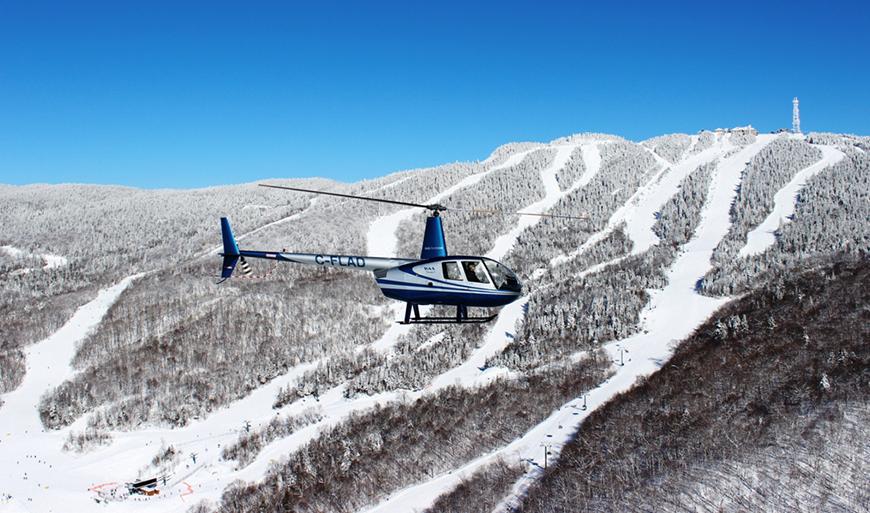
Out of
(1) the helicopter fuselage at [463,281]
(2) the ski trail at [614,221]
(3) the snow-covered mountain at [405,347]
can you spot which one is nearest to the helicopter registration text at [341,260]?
(1) the helicopter fuselage at [463,281]

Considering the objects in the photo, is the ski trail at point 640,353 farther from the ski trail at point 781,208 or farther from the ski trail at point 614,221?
the ski trail at point 614,221

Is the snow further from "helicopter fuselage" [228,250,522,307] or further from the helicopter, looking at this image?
"helicopter fuselage" [228,250,522,307]

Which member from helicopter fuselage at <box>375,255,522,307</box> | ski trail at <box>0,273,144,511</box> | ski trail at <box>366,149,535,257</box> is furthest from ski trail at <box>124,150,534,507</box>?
helicopter fuselage at <box>375,255,522,307</box>

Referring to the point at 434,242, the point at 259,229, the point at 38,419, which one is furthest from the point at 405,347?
the point at 259,229

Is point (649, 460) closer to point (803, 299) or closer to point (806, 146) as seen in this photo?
point (803, 299)

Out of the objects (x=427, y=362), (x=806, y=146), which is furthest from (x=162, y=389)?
(x=806, y=146)

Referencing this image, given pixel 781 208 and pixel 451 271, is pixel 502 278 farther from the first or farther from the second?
pixel 781 208
